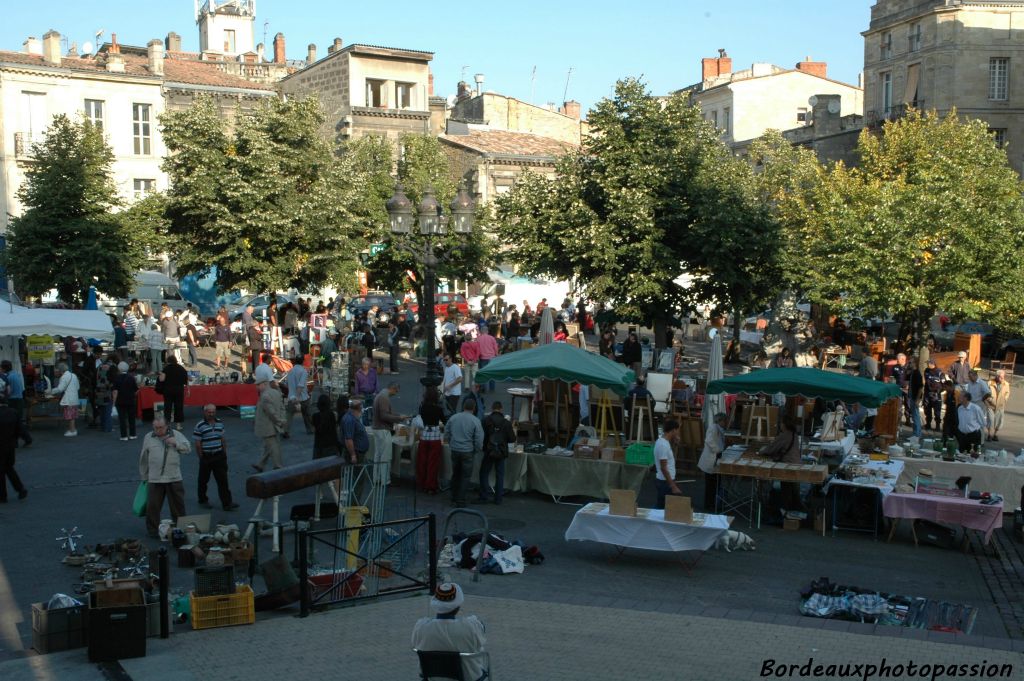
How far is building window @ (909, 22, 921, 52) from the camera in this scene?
155 ft

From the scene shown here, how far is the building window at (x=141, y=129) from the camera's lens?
45.7 m

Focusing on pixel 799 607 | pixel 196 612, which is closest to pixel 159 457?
pixel 196 612

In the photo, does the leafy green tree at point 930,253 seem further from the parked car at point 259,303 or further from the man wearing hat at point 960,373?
the parked car at point 259,303

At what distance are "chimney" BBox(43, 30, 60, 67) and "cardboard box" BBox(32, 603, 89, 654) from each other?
39.8 meters

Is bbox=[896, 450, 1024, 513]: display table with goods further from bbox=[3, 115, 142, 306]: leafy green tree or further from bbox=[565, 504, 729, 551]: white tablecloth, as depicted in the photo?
bbox=[3, 115, 142, 306]: leafy green tree

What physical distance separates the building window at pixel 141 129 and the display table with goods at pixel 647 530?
38.9 metres

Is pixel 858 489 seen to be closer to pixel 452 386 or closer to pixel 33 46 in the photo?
pixel 452 386

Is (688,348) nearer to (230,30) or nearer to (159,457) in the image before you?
(159,457)

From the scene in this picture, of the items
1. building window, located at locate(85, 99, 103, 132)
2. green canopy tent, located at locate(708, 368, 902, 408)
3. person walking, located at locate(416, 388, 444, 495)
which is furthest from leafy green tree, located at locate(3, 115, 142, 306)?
green canopy tent, located at locate(708, 368, 902, 408)

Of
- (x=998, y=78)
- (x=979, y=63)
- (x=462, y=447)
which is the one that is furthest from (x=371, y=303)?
(x=998, y=78)

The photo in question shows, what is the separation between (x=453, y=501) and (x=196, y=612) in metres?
5.50

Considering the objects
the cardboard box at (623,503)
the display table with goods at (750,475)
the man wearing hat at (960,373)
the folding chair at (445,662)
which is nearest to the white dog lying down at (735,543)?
the display table with goods at (750,475)

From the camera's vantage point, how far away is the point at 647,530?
1175cm

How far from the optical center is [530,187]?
2642cm
